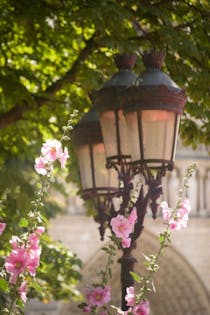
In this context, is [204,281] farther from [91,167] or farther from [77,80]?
[91,167]

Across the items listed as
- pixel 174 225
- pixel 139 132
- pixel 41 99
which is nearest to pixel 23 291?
pixel 174 225

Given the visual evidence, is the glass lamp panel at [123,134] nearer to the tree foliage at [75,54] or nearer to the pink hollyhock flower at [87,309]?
the tree foliage at [75,54]

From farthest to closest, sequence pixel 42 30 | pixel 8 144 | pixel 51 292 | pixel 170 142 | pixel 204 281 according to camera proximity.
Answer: pixel 204 281, pixel 51 292, pixel 8 144, pixel 42 30, pixel 170 142

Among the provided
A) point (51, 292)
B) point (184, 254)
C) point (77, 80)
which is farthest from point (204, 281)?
point (77, 80)

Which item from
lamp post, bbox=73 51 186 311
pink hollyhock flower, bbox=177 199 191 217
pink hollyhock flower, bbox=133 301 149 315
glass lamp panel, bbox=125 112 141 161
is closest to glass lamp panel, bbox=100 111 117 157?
lamp post, bbox=73 51 186 311

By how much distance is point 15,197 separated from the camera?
33.0ft

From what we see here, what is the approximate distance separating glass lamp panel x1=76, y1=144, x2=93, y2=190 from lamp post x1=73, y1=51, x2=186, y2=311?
338 millimetres

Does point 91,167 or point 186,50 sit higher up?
point 186,50

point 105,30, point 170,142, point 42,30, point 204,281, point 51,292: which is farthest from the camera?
point 204,281

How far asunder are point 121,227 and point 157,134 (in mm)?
883

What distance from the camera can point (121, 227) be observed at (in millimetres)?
4961

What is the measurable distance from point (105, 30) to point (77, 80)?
229 cm

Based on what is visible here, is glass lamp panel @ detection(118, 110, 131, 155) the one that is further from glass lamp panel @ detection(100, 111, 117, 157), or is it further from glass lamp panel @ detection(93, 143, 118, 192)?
glass lamp panel @ detection(93, 143, 118, 192)

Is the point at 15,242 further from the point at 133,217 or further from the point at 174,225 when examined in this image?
the point at 174,225
